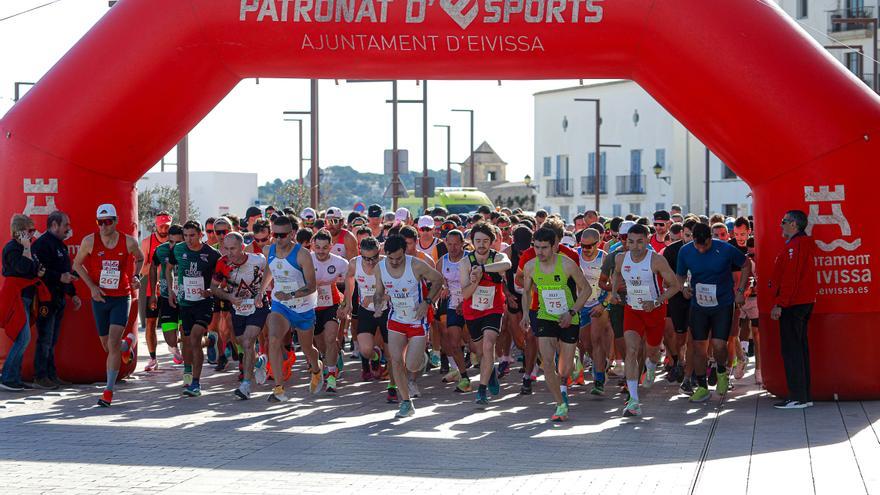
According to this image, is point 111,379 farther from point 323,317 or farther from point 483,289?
point 483,289

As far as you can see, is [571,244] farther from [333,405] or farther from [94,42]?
[94,42]

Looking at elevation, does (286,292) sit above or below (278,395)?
above

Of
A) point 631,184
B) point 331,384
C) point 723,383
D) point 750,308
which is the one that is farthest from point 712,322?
point 631,184

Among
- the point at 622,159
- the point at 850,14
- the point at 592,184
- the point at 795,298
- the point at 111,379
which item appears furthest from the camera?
the point at 592,184

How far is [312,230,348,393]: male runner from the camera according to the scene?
44.2 ft

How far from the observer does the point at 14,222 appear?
13.0 meters

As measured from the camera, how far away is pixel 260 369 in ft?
45.2

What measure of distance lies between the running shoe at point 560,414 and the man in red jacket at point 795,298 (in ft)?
7.09

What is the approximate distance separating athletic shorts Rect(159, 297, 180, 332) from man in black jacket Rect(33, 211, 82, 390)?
992mm

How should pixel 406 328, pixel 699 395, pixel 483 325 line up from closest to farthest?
pixel 406 328
pixel 699 395
pixel 483 325

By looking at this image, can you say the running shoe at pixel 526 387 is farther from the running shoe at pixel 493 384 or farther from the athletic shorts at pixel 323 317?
the athletic shorts at pixel 323 317

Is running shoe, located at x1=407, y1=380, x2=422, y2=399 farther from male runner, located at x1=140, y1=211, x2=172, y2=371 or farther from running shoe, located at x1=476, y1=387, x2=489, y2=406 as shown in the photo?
male runner, located at x1=140, y1=211, x2=172, y2=371

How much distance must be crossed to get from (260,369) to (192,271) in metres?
1.34

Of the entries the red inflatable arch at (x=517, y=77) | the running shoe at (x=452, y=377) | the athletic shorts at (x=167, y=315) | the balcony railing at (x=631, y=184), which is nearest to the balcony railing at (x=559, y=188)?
the balcony railing at (x=631, y=184)
